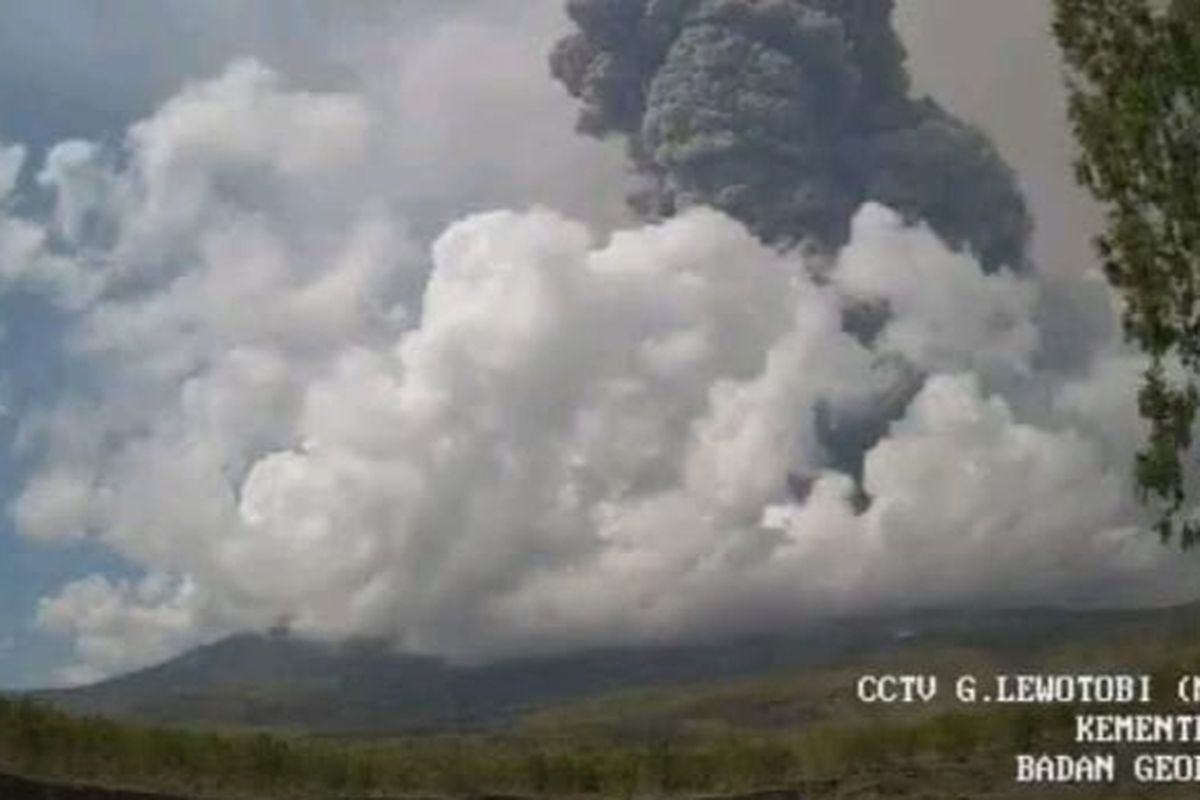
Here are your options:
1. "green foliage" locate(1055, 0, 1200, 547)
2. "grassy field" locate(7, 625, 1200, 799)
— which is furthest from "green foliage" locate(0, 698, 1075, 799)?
"green foliage" locate(1055, 0, 1200, 547)

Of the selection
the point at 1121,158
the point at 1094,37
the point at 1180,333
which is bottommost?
the point at 1180,333

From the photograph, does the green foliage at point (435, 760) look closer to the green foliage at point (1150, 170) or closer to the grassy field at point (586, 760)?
the grassy field at point (586, 760)

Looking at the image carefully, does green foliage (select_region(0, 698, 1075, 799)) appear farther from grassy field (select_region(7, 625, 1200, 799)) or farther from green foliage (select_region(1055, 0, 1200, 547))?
green foliage (select_region(1055, 0, 1200, 547))

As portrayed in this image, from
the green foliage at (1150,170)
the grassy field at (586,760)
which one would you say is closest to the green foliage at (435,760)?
the grassy field at (586,760)

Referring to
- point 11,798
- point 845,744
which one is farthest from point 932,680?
point 845,744

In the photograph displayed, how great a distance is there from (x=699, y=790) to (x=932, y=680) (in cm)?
2126

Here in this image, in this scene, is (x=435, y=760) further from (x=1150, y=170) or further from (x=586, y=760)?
(x=1150, y=170)

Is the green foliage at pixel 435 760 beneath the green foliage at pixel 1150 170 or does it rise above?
beneath

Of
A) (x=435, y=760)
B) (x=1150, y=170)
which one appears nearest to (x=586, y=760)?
(x=435, y=760)

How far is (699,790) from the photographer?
64750 millimetres

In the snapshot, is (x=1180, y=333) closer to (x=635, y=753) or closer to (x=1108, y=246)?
(x=1108, y=246)

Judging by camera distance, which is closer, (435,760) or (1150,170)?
(1150,170)

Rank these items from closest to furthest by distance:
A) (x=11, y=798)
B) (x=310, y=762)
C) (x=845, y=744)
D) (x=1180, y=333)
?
1. (x=1180, y=333)
2. (x=11, y=798)
3. (x=310, y=762)
4. (x=845, y=744)

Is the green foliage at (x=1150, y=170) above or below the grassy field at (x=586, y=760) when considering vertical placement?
above
